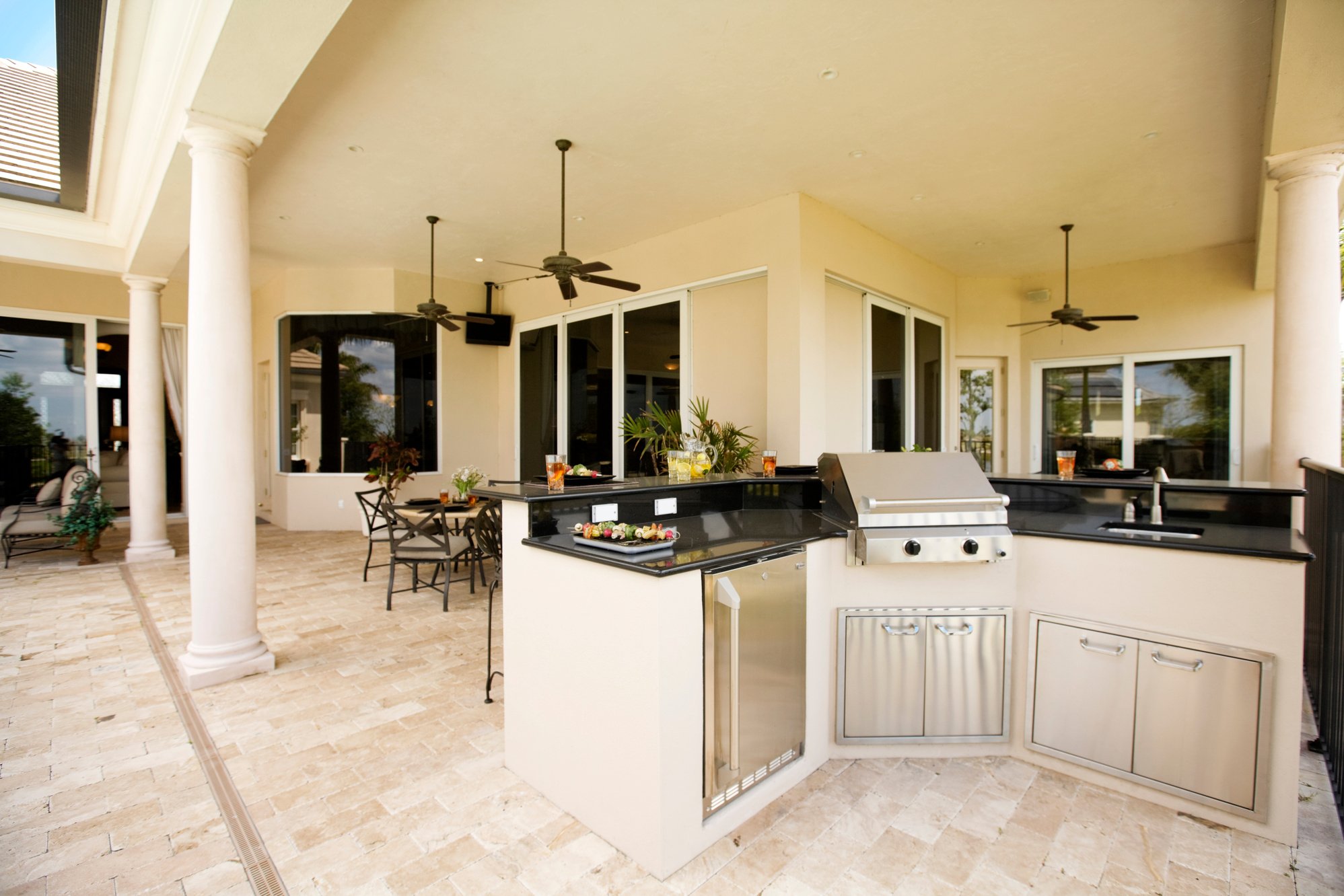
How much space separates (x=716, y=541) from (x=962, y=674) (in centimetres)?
122

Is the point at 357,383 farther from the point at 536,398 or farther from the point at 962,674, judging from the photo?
the point at 962,674

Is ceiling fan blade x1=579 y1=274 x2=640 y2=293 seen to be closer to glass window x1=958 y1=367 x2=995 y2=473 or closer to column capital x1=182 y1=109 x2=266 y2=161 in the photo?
column capital x1=182 y1=109 x2=266 y2=161

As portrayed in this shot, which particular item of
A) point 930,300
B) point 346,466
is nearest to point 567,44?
point 930,300

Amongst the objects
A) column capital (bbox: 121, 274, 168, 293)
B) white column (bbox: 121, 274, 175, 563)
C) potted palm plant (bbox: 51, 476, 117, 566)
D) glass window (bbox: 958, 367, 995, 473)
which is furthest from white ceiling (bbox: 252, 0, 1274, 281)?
potted palm plant (bbox: 51, 476, 117, 566)

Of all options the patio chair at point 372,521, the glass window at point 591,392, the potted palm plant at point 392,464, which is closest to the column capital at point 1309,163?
the glass window at point 591,392

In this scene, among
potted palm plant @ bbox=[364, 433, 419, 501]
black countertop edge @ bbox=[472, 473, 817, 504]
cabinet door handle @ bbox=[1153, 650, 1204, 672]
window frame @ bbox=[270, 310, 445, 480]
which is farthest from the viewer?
window frame @ bbox=[270, 310, 445, 480]

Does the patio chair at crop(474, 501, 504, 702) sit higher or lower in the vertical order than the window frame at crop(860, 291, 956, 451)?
lower

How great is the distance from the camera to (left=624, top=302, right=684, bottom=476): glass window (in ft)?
19.8

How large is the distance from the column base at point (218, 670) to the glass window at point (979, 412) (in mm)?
7707

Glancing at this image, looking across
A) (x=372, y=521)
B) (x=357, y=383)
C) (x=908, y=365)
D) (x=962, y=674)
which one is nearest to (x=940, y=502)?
(x=962, y=674)

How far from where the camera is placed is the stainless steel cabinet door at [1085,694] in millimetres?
2262

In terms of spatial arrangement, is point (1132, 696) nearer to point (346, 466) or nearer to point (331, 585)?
point (331, 585)

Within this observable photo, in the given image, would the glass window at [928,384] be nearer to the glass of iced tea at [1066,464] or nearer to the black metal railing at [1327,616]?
the glass of iced tea at [1066,464]

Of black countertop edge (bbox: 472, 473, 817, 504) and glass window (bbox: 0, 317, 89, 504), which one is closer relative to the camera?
black countertop edge (bbox: 472, 473, 817, 504)
